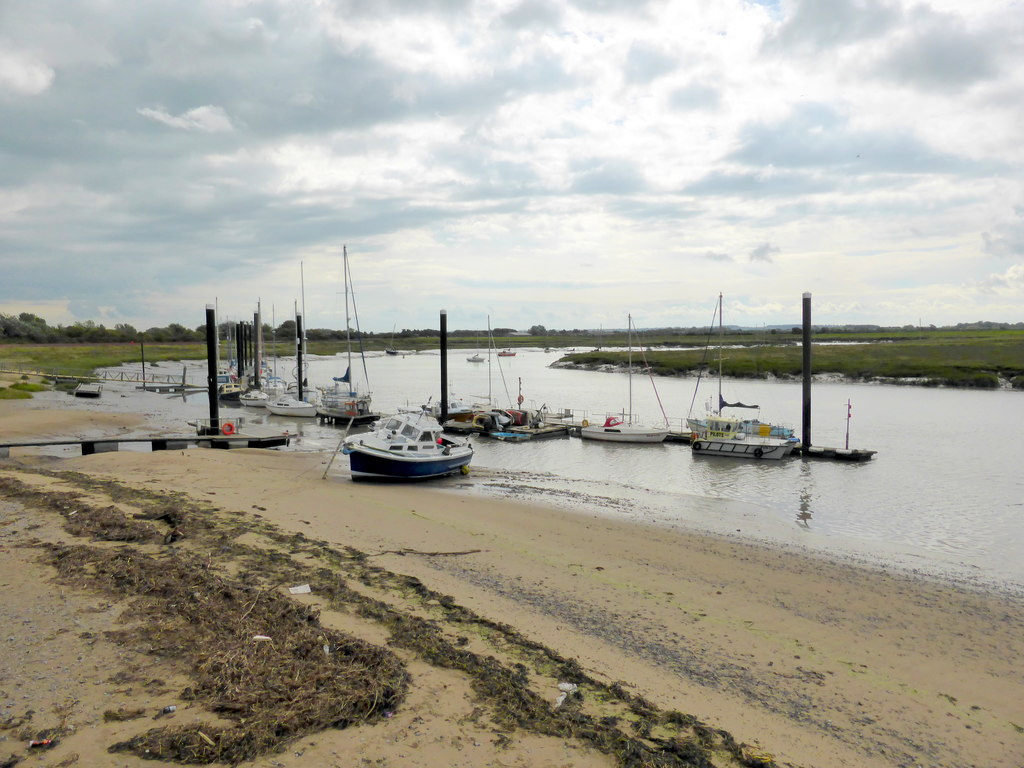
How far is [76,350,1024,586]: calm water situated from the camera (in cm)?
1852

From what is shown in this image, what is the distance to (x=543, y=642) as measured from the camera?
347 inches

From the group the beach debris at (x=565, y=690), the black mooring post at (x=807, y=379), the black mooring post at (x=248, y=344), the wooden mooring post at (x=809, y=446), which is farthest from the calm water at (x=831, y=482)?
the black mooring post at (x=248, y=344)

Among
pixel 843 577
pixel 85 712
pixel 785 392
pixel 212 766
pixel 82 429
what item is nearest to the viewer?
pixel 212 766

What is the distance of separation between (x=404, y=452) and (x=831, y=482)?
18.1 metres

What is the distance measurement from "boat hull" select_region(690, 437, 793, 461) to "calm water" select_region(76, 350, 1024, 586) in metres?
0.84

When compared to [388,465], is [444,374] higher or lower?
higher

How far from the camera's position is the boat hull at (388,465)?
23.9 metres

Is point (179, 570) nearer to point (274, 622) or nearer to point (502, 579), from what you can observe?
point (274, 622)

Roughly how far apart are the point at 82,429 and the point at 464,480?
24596 millimetres

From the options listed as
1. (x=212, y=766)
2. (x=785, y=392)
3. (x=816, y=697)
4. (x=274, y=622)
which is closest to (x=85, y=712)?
(x=212, y=766)

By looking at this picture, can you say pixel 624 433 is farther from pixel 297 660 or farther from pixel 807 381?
pixel 297 660

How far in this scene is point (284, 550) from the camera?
12297mm

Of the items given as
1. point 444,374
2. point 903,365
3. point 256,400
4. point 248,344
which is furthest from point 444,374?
point 903,365

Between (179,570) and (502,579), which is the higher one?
(179,570)
